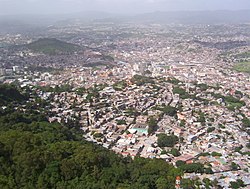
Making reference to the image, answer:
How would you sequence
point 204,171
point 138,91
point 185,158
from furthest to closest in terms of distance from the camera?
point 138,91 → point 185,158 → point 204,171

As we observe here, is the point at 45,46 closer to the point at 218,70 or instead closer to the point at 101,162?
the point at 218,70

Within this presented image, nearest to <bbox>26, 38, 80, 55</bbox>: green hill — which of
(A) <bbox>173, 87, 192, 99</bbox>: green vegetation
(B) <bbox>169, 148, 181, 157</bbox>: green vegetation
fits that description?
(A) <bbox>173, 87, 192, 99</bbox>: green vegetation

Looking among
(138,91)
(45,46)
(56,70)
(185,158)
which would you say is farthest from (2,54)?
(185,158)

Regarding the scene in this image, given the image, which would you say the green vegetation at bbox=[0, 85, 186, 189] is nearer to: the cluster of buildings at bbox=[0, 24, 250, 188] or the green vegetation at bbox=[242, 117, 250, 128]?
the cluster of buildings at bbox=[0, 24, 250, 188]

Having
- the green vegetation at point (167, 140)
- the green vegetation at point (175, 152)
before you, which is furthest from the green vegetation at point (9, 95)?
the green vegetation at point (175, 152)

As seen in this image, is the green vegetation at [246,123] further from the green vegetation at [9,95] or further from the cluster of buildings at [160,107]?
the green vegetation at [9,95]

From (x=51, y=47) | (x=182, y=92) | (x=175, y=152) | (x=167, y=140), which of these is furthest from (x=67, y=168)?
(x=51, y=47)

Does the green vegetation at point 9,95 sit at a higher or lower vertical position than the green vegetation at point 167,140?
higher

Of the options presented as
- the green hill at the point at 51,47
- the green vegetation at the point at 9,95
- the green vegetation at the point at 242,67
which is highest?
the green vegetation at the point at 9,95

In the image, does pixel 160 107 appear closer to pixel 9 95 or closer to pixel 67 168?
pixel 9 95
